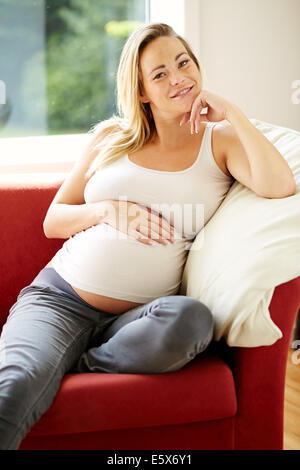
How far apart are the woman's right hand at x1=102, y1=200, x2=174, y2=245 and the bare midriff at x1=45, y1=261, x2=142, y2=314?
173mm

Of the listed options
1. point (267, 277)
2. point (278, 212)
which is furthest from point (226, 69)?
point (267, 277)

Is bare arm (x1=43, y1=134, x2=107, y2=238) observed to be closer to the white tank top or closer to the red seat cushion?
the white tank top

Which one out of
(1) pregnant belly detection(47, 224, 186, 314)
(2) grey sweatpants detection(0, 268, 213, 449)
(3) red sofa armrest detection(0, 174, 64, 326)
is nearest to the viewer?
(2) grey sweatpants detection(0, 268, 213, 449)

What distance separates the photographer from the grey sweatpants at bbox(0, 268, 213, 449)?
1.21m

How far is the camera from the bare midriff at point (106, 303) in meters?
1.54

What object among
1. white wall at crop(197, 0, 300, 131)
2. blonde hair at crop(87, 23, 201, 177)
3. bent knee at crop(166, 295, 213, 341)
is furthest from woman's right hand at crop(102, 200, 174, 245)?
white wall at crop(197, 0, 300, 131)

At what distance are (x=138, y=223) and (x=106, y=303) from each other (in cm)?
23

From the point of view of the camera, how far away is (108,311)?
1564 mm

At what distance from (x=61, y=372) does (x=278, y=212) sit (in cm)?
64

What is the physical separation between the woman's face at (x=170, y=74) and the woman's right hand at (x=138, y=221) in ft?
1.00

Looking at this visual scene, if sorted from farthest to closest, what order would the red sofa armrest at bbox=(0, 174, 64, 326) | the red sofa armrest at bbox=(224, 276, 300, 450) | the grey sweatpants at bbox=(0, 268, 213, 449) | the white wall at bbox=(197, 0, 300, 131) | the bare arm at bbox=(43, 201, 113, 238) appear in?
the white wall at bbox=(197, 0, 300, 131) → the red sofa armrest at bbox=(0, 174, 64, 326) → the bare arm at bbox=(43, 201, 113, 238) → the red sofa armrest at bbox=(224, 276, 300, 450) → the grey sweatpants at bbox=(0, 268, 213, 449)

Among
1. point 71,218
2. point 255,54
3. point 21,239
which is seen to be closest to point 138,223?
point 71,218

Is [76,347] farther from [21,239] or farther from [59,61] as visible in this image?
[59,61]

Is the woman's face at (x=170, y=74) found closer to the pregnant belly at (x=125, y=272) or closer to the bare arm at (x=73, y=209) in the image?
the bare arm at (x=73, y=209)
